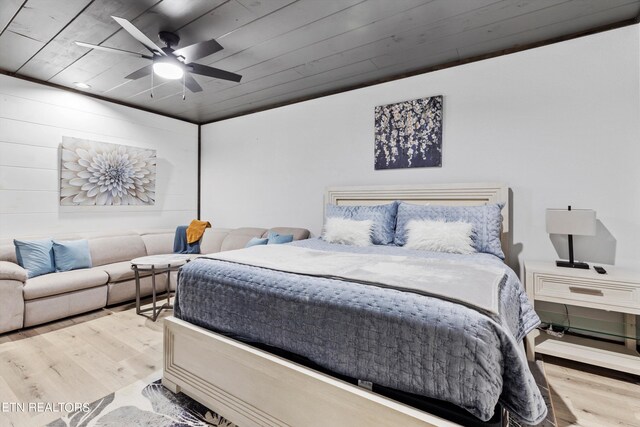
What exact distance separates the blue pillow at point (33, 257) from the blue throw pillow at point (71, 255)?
9cm

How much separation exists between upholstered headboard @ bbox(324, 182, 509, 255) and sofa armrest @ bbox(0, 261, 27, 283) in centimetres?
298

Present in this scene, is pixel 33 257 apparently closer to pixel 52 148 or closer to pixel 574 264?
pixel 52 148

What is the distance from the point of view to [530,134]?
264 cm

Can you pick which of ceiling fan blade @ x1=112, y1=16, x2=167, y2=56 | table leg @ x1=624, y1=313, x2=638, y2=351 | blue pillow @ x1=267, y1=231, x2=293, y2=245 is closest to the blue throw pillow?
blue pillow @ x1=267, y1=231, x2=293, y2=245

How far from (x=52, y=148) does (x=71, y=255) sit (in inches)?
50.1

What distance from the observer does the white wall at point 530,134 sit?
7.64 ft

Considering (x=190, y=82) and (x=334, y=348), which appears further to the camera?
(x=190, y=82)

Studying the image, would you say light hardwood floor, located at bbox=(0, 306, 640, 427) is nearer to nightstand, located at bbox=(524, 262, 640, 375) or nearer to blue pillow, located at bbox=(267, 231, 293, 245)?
nightstand, located at bbox=(524, 262, 640, 375)

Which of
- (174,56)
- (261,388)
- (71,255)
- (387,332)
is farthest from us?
(71,255)

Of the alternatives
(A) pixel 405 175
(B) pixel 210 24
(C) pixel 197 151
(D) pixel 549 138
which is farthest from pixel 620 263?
(C) pixel 197 151

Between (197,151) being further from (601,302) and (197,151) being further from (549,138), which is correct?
(601,302)

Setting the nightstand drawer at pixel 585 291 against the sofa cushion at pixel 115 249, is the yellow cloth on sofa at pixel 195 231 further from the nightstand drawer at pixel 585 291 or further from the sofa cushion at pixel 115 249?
the nightstand drawer at pixel 585 291

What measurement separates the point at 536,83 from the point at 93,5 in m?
3.39

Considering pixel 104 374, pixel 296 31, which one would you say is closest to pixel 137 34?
pixel 296 31
